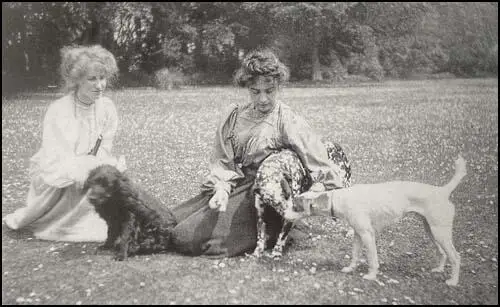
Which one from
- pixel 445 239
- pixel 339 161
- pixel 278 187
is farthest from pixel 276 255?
pixel 445 239

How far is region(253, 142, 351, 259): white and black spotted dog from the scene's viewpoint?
4410 millimetres

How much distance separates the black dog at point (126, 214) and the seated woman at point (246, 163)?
0.60 feet

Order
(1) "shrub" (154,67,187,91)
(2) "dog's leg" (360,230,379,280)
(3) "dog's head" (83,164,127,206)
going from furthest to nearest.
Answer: (1) "shrub" (154,67,187,91), (3) "dog's head" (83,164,127,206), (2) "dog's leg" (360,230,379,280)

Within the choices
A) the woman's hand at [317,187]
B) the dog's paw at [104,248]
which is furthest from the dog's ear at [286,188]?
the dog's paw at [104,248]

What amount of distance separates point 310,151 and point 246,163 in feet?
2.22

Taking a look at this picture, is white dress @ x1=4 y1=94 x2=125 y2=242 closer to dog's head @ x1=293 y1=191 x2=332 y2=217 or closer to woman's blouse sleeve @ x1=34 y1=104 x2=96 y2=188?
woman's blouse sleeve @ x1=34 y1=104 x2=96 y2=188

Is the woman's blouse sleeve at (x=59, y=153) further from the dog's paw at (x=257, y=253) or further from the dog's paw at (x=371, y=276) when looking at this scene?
the dog's paw at (x=371, y=276)

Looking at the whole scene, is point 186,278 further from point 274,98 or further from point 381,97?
point 381,97

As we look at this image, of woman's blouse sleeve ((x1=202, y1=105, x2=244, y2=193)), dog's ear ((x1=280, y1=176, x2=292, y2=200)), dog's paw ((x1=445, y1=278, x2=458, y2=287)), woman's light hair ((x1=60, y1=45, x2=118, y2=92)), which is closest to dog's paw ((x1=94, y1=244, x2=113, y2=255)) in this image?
woman's blouse sleeve ((x1=202, y1=105, x2=244, y2=193))

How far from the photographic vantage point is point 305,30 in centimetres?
1655

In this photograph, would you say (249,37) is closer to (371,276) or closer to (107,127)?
(107,127)

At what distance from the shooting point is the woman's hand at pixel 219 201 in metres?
4.47

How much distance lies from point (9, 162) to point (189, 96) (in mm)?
12303

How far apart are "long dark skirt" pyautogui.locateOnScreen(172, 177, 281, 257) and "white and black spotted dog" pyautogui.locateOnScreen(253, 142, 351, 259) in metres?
0.11
